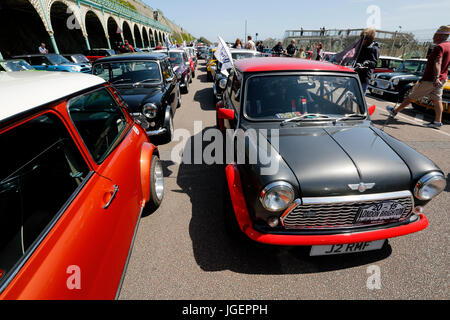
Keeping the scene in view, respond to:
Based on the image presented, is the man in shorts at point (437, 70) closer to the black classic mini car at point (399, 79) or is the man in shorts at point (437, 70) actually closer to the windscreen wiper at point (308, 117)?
the black classic mini car at point (399, 79)

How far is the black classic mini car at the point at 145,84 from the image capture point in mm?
4336

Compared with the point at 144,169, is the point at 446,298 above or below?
below

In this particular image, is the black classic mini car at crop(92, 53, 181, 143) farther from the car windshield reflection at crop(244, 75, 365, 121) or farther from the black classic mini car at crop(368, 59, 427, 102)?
the black classic mini car at crop(368, 59, 427, 102)

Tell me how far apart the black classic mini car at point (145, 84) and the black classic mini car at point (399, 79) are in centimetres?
797

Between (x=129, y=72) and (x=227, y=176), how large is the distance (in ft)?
14.0

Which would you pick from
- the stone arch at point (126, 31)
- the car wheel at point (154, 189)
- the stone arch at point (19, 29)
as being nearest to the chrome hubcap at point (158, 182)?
the car wheel at point (154, 189)

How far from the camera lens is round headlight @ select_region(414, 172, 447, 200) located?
5.86ft

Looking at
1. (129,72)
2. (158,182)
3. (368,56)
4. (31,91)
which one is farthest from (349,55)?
(31,91)

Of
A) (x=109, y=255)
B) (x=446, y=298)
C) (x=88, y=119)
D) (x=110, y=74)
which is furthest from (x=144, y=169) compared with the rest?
(x=110, y=74)

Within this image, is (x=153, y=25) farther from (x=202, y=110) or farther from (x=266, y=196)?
(x=266, y=196)

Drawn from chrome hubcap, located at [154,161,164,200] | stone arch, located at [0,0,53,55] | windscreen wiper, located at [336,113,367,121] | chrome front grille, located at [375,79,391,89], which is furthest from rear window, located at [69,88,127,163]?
stone arch, located at [0,0,53,55]

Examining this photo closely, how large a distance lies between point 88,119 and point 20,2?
2381 cm

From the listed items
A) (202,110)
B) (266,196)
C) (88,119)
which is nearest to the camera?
(266,196)

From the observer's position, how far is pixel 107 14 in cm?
2447
